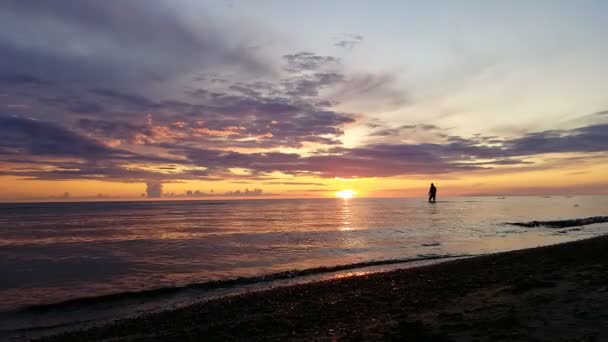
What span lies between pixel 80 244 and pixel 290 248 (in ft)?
75.1

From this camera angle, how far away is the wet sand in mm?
9250

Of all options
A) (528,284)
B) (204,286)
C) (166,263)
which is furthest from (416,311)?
(166,263)

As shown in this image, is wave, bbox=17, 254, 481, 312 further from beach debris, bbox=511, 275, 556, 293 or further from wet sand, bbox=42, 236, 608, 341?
beach debris, bbox=511, 275, 556, 293

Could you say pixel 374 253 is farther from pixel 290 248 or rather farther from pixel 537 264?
pixel 537 264

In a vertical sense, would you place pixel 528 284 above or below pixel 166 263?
above

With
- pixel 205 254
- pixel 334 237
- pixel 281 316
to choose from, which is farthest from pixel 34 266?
pixel 334 237

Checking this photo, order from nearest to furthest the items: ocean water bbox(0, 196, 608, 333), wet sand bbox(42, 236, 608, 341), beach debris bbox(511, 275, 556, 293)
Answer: wet sand bbox(42, 236, 608, 341), beach debris bbox(511, 275, 556, 293), ocean water bbox(0, 196, 608, 333)

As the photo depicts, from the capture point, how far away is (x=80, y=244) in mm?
41344

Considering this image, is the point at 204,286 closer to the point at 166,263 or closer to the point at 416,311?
the point at 166,263

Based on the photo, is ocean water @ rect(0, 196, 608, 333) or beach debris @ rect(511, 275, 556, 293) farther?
ocean water @ rect(0, 196, 608, 333)

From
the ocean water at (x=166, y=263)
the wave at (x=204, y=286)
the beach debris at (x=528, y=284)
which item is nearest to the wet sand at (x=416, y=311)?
the beach debris at (x=528, y=284)

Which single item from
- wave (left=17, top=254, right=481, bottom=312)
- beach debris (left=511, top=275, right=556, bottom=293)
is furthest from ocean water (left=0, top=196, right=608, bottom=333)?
beach debris (left=511, top=275, right=556, bottom=293)

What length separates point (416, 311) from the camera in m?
11.8

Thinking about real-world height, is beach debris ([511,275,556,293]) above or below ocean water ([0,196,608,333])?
above
